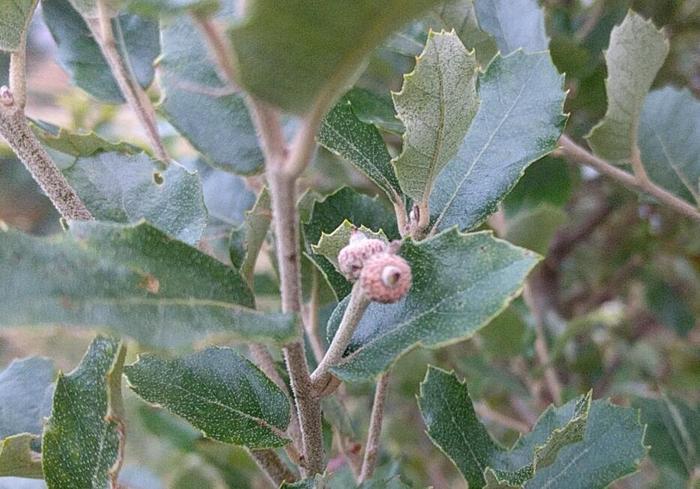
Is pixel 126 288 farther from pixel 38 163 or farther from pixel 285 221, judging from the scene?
pixel 38 163

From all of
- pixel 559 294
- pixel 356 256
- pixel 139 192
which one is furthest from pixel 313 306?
pixel 559 294

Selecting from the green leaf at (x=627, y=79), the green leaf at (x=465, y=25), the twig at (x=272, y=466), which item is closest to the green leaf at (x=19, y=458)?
the twig at (x=272, y=466)

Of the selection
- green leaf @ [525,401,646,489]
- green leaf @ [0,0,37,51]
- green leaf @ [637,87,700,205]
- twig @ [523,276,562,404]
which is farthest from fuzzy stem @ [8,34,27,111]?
twig @ [523,276,562,404]

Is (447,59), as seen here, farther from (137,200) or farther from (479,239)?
(137,200)

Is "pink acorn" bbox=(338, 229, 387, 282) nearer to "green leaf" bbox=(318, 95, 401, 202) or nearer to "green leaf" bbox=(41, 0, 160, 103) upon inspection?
"green leaf" bbox=(318, 95, 401, 202)

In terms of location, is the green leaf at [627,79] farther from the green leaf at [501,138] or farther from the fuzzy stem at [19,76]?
the fuzzy stem at [19,76]
